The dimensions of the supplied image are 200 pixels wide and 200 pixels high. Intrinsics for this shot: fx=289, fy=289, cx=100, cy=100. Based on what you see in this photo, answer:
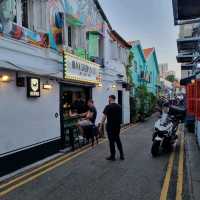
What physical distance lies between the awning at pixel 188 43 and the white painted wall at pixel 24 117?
6.38m

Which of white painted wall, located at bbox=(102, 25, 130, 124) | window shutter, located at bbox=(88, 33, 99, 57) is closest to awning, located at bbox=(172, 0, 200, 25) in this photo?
window shutter, located at bbox=(88, 33, 99, 57)

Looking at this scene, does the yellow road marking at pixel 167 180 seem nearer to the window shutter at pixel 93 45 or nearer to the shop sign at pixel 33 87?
the shop sign at pixel 33 87

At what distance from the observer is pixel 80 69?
11.5 metres

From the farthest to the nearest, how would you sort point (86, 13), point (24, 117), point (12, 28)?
point (86, 13)
point (24, 117)
point (12, 28)

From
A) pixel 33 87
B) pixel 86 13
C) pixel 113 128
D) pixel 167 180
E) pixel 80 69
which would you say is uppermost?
pixel 86 13

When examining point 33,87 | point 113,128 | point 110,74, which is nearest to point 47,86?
point 33,87

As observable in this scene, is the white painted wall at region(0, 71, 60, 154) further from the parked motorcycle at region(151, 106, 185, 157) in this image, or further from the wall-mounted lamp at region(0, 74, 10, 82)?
the parked motorcycle at region(151, 106, 185, 157)

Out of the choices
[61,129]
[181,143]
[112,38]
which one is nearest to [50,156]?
[61,129]

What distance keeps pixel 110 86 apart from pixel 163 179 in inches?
409

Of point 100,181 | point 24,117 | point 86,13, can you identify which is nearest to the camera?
point 100,181

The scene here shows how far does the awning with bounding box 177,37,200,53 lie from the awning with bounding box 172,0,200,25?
19.1ft

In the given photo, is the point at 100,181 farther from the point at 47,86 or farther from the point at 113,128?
the point at 47,86

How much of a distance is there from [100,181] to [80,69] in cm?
597

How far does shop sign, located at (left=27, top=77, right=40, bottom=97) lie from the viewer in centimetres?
818
